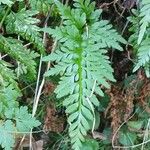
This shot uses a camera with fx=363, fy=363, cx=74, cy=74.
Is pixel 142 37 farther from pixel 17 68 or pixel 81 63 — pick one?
pixel 17 68

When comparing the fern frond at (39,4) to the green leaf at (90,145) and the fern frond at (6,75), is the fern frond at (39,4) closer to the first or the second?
the fern frond at (6,75)

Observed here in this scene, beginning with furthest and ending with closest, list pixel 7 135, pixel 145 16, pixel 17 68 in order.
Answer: pixel 17 68 → pixel 7 135 → pixel 145 16

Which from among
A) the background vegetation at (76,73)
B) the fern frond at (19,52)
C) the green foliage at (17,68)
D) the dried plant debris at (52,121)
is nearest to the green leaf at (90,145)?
the background vegetation at (76,73)

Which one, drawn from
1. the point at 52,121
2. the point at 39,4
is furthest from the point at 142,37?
the point at 52,121

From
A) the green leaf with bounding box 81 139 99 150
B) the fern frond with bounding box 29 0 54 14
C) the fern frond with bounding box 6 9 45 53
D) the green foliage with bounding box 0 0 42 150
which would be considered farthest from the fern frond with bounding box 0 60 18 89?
the green leaf with bounding box 81 139 99 150

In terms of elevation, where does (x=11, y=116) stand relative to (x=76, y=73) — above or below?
below

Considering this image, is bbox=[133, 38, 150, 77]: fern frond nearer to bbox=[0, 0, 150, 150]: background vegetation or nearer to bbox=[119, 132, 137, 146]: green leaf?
bbox=[0, 0, 150, 150]: background vegetation
